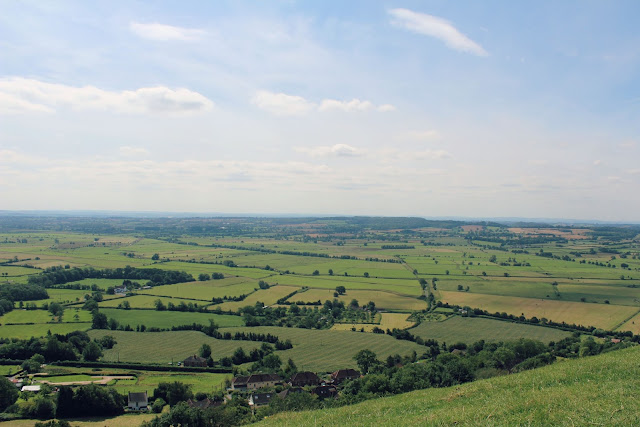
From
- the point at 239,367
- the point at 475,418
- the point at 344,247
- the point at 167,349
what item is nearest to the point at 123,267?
the point at 167,349

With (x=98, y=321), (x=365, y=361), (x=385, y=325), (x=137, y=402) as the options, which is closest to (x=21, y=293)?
(x=98, y=321)

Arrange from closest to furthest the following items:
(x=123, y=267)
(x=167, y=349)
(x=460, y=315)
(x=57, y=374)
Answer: (x=57, y=374), (x=167, y=349), (x=460, y=315), (x=123, y=267)

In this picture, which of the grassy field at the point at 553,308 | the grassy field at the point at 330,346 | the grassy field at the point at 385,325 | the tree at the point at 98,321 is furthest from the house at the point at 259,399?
the grassy field at the point at 553,308

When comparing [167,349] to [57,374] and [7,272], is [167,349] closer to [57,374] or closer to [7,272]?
[57,374]

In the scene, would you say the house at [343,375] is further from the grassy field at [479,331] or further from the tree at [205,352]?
the grassy field at [479,331]

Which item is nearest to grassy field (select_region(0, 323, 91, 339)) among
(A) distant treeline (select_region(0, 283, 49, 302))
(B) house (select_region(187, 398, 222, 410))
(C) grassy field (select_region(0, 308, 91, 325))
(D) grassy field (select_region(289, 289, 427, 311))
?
(C) grassy field (select_region(0, 308, 91, 325))

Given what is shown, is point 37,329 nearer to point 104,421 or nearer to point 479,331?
point 104,421
